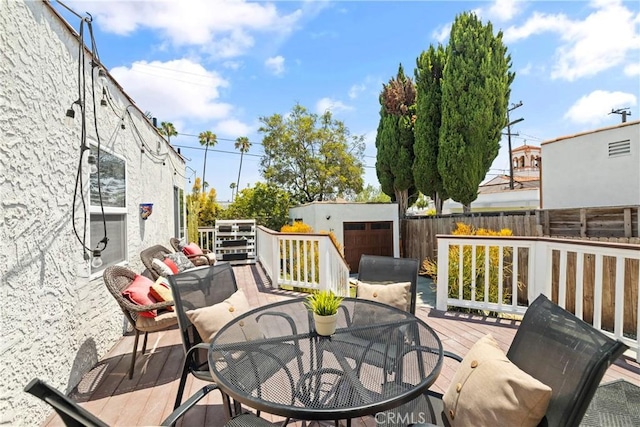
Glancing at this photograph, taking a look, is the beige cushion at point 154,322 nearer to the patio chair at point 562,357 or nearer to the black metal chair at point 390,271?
the black metal chair at point 390,271

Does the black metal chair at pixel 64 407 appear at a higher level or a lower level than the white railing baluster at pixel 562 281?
higher

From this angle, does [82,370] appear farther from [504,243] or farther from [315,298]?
[504,243]

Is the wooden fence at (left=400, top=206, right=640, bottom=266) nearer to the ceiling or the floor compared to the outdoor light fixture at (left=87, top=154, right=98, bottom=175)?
nearer to the floor

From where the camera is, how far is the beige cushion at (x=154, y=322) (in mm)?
2582

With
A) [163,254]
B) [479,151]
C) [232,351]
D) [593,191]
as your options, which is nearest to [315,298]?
[232,351]

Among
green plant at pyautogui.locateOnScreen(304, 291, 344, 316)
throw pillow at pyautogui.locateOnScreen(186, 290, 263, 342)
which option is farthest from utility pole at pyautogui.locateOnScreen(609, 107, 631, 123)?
throw pillow at pyautogui.locateOnScreen(186, 290, 263, 342)

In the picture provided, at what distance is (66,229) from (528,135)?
3055cm

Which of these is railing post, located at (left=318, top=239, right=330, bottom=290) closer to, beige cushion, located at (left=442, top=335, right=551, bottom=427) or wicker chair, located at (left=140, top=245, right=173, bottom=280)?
wicker chair, located at (left=140, top=245, right=173, bottom=280)

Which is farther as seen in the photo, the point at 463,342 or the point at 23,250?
the point at 463,342

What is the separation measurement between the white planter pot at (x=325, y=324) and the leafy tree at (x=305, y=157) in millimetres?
14576

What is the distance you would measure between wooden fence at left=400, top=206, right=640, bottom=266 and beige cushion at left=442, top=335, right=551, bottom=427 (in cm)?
676

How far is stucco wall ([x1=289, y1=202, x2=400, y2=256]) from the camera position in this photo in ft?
35.7

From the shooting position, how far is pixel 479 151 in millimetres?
9812

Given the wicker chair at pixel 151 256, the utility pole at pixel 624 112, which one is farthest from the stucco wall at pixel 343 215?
the utility pole at pixel 624 112
